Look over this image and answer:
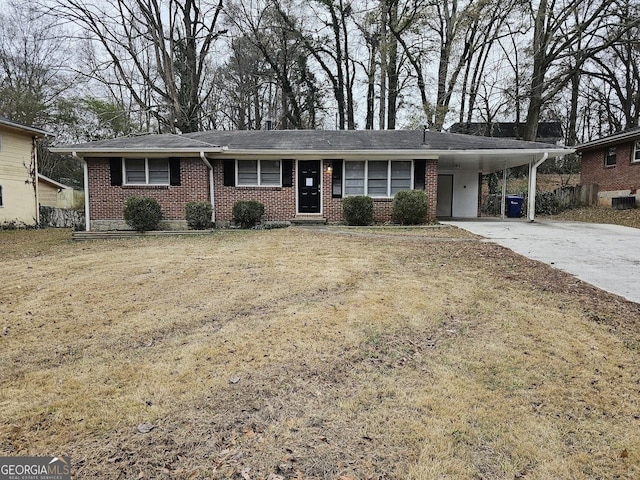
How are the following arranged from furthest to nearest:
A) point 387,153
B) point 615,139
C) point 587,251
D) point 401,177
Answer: point 615,139
point 401,177
point 387,153
point 587,251

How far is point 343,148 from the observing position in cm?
1263

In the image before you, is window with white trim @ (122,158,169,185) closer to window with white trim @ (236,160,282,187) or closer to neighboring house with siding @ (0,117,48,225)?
window with white trim @ (236,160,282,187)

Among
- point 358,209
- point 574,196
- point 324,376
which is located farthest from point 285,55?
point 324,376

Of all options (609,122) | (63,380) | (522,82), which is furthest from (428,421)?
(609,122)

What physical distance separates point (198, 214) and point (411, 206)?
6616 mm

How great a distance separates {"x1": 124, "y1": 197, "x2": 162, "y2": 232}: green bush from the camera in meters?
11.4

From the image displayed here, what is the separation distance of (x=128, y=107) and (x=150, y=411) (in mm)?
27756

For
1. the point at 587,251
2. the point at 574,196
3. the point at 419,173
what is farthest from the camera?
the point at 574,196

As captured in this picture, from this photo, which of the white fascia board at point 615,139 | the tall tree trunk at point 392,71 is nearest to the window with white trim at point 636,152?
the white fascia board at point 615,139

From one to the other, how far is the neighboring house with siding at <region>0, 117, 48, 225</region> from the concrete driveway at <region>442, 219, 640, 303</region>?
1773 cm

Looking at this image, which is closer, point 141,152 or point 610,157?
point 141,152

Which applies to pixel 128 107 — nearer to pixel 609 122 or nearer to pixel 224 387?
pixel 224 387

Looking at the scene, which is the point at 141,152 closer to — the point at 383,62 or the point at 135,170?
the point at 135,170

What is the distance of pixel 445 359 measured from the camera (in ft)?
9.74
